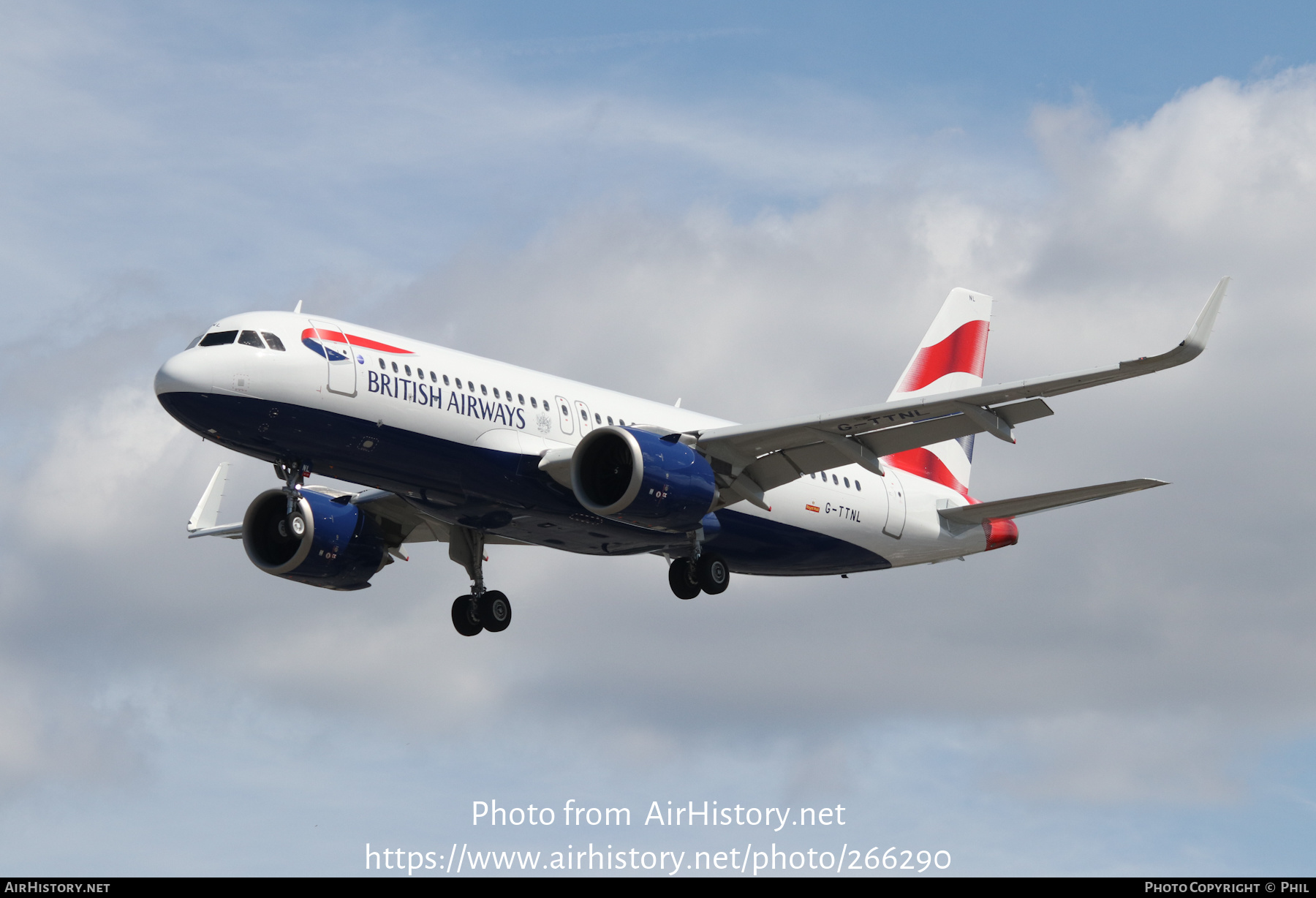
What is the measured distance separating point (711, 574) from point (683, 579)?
0.70 meters

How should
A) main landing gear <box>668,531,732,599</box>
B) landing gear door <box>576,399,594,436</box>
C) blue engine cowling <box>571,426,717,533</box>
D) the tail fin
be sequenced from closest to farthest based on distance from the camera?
1. blue engine cowling <box>571,426,717,533</box>
2. landing gear door <box>576,399,594,436</box>
3. main landing gear <box>668,531,732,599</box>
4. the tail fin

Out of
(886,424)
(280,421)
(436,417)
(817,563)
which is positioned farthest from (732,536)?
(280,421)

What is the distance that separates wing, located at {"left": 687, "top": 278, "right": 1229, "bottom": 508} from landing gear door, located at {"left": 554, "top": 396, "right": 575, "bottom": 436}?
114 inches

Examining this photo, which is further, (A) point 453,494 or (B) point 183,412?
(A) point 453,494

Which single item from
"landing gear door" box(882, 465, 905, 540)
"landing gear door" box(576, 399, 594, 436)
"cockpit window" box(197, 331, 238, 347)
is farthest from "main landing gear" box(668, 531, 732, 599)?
"cockpit window" box(197, 331, 238, 347)

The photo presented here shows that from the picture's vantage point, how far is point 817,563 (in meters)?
42.9

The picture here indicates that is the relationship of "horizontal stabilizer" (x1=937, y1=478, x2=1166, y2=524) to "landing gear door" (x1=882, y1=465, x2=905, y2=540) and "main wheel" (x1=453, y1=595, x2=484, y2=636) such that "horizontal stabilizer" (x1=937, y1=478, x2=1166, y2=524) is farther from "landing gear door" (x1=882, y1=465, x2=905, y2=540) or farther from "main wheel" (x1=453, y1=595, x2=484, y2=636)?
"main wheel" (x1=453, y1=595, x2=484, y2=636)

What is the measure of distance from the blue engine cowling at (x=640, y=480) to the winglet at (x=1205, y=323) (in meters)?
11.2

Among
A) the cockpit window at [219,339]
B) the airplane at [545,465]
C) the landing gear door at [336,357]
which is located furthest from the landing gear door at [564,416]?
the cockpit window at [219,339]

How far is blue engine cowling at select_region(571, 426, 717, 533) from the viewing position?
3538 cm

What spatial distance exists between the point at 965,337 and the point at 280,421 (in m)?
24.6

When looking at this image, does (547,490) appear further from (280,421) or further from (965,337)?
(965,337)

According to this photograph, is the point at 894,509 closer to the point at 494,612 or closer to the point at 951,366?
the point at 951,366

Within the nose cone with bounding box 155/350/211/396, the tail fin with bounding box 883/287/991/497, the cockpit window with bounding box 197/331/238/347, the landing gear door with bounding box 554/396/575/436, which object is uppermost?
the tail fin with bounding box 883/287/991/497
